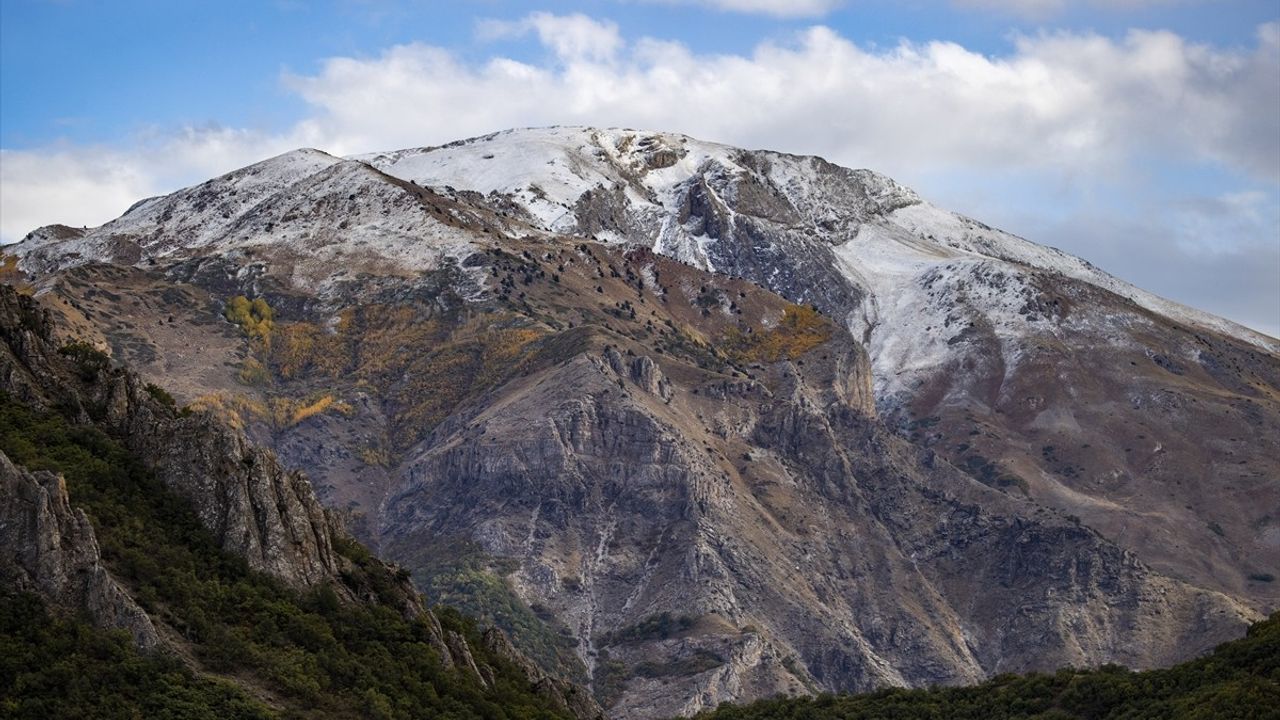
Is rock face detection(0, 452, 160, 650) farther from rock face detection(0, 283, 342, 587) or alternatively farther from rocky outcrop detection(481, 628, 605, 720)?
rocky outcrop detection(481, 628, 605, 720)

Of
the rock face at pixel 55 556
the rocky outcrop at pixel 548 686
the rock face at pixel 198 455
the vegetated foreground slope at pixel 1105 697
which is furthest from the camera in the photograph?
the rocky outcrop at pixel 548 686

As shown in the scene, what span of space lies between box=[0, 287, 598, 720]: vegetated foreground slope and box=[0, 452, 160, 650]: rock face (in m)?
0.08

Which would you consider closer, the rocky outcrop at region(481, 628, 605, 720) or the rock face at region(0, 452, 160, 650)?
the rock face at region(0, 452, 160, 650)

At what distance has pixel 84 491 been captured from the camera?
4058 inches

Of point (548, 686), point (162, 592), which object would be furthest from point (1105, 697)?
point (162, 592)

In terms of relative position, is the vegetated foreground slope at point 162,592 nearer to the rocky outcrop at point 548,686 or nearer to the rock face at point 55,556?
the rock face at point 55,556

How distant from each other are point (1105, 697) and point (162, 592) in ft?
207

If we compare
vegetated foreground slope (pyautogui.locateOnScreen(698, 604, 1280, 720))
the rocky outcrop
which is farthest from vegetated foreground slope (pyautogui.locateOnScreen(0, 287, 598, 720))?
vegetated foreground slope (pyautogui.locateOnScreen(698, 604, 1280, 720))

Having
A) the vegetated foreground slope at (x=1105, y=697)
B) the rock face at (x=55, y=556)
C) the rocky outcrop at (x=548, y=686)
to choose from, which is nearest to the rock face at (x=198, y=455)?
the rock face at (x=55, y=556)

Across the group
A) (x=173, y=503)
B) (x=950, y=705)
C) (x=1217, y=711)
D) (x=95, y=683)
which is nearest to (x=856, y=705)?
(x=950, y=705)

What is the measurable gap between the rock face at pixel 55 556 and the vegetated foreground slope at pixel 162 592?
3.1 inches

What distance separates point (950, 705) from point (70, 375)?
221 ft

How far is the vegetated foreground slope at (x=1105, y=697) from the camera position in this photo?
119 metres

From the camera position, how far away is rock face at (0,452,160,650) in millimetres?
91562
